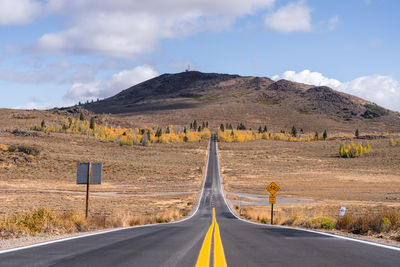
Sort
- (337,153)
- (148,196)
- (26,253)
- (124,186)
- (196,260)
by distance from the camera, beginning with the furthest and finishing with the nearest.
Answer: (337,153) < (124,186) < (148,196) < (26,253) < (196,260)

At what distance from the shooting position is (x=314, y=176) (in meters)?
82.6

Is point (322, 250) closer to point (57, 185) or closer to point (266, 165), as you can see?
point (57, 185)

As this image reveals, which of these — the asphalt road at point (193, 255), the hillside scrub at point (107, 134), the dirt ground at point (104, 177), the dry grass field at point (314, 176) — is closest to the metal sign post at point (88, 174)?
the asphalt road at point (193, 255)

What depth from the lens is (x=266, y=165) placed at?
101 meters

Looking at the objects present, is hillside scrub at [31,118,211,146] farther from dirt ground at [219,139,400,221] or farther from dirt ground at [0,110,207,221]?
dirt ground at [219,139,400,221]

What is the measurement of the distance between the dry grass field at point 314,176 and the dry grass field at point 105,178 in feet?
30.4

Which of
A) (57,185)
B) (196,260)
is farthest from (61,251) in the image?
(57,185)

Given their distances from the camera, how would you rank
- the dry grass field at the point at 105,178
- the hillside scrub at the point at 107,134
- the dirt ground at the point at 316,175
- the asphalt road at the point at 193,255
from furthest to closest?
the hillside scrub at the point at 107,134
the dirt ground at the point at 316,175
the dry grass field at the point at 105,178
the asphalt road at the point at 193,255

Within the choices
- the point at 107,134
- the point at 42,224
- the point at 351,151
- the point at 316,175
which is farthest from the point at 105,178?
the point at 107,134

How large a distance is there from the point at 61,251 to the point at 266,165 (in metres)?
96.5

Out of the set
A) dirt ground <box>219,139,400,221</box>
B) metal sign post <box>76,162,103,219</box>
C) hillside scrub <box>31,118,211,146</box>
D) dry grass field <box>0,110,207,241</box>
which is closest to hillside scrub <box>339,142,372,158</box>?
dirt ground <box>219,139,400,221</box>

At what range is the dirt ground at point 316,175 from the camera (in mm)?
46872

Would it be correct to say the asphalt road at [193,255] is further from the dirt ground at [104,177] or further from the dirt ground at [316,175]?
the dirt ground at [316,175]

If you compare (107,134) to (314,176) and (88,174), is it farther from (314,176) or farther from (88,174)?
(88,174)
